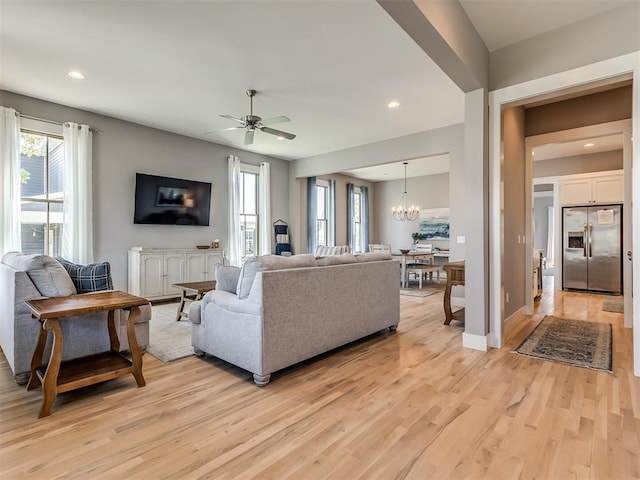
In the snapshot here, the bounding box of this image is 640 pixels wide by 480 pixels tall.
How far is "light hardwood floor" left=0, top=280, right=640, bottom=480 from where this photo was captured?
1648 millimetres

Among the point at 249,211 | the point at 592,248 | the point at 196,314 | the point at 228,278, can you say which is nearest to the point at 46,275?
the point at 196,314

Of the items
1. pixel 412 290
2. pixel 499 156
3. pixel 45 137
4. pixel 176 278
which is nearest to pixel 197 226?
pixel 176 278

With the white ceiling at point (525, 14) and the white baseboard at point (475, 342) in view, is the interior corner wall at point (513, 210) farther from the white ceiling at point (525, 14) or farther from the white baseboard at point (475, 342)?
the white ceiling at point (525, 14)

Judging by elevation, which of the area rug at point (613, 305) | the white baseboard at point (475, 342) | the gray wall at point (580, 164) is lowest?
the area rug at point (613, 305)

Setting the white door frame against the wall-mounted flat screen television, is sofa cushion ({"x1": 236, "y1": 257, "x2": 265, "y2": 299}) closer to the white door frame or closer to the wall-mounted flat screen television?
the white door frame

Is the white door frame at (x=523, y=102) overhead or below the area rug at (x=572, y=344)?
overhead

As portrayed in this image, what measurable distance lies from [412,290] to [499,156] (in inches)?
161

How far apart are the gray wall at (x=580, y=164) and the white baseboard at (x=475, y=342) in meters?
5.71

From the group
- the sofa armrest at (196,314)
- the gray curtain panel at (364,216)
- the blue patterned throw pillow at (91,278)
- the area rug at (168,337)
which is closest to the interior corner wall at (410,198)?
the gray curtain panel at (364,216)

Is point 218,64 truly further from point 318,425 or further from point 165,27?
point 318,425

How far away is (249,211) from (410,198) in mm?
5265

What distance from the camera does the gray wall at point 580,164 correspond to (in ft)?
22.0

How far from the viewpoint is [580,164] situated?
7.05 m

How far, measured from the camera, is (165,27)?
3.04 meters
